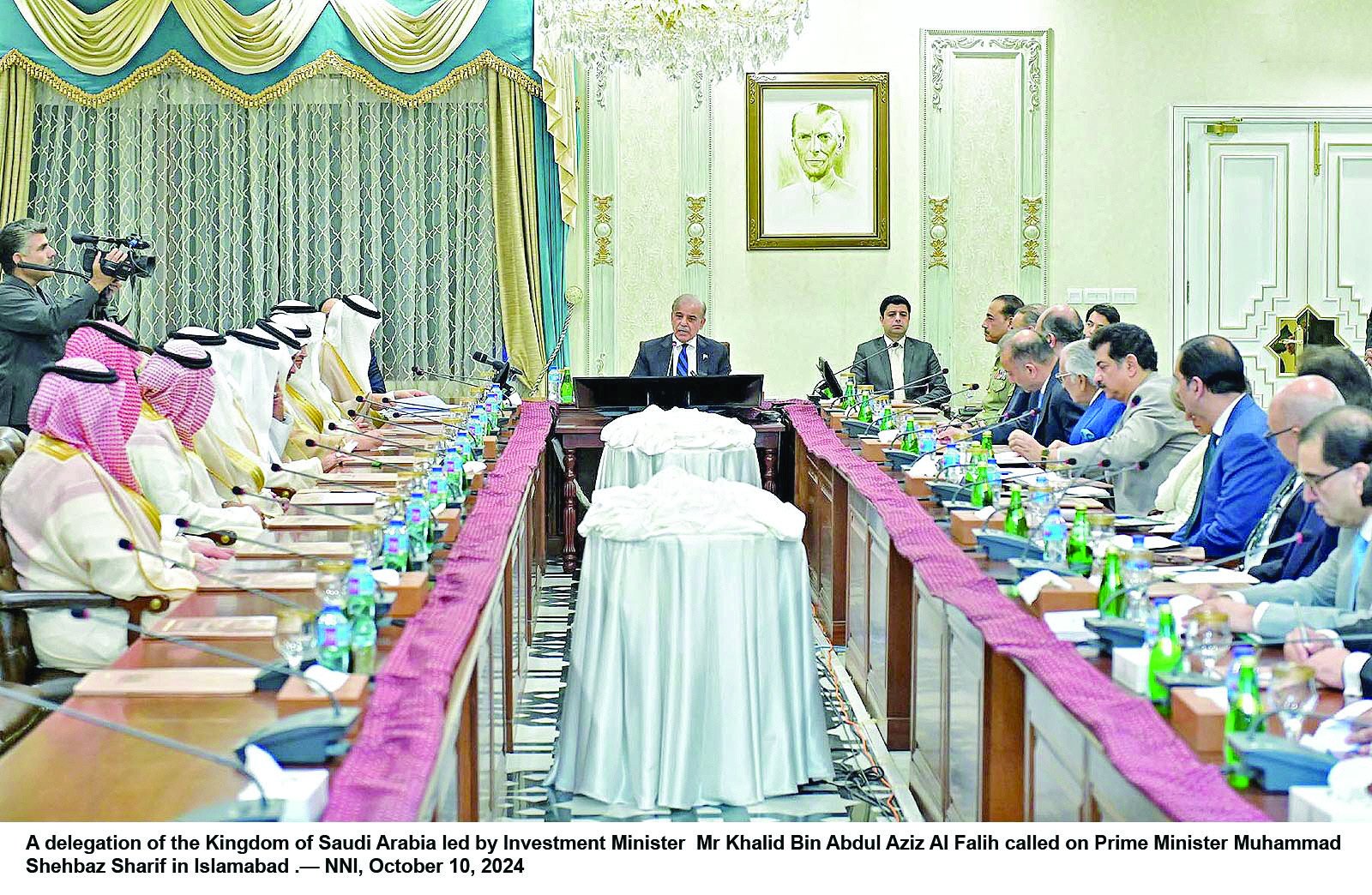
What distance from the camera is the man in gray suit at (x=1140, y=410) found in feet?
17.5

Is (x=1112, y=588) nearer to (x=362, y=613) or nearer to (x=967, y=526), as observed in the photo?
(x=967, y=526)

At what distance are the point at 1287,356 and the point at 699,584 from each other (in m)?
6.51

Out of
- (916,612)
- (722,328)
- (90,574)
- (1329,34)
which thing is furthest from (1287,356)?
(90,574)

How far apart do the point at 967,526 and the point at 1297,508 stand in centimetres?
81

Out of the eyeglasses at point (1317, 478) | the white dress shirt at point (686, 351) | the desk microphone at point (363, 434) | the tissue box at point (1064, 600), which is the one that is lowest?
the tissue box at point (1064, 600)

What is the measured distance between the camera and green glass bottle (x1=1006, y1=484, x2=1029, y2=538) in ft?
12.6

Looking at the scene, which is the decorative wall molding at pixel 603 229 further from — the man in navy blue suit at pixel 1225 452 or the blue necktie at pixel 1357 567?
the blue necktie at pixel 1357 567

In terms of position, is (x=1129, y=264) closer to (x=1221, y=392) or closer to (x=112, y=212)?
(x=1221, y=392)

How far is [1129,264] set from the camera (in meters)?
9.24

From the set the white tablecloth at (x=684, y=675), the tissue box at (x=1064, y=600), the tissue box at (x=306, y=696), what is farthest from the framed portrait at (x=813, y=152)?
the tissue box at (x=306, y=696)

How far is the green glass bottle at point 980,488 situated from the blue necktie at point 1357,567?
139 centimetres

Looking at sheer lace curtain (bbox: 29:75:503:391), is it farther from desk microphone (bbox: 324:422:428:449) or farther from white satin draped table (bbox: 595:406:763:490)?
white satin draped table (bbox: 595:406:763:490)

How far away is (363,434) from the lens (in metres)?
6.71

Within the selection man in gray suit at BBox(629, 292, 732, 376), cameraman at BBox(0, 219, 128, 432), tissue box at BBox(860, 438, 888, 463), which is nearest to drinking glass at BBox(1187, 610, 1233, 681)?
tissue box at BBox(860, 438, 888, 463)
